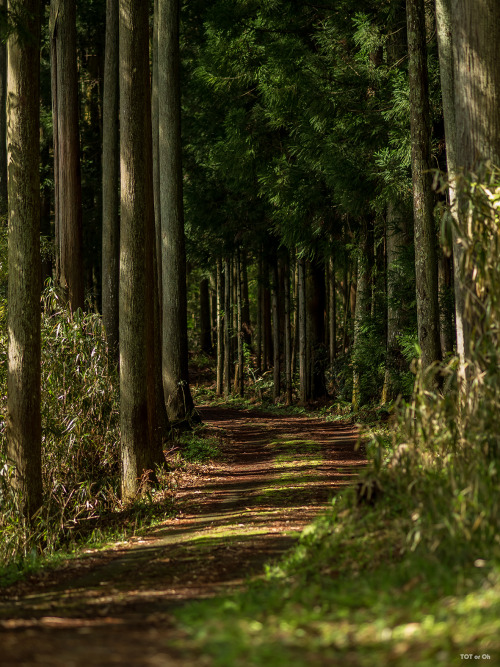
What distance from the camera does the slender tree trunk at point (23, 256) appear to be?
8188 millimetres

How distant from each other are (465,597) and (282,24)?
59.2 ft

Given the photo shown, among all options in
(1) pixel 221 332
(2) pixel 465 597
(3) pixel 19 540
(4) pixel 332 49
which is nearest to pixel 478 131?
(2) pixel 465 597

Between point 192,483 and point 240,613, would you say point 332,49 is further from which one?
point 240,613

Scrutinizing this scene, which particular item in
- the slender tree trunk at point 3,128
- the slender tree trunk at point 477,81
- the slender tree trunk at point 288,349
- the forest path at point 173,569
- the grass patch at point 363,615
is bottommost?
the forest path at point 173,569

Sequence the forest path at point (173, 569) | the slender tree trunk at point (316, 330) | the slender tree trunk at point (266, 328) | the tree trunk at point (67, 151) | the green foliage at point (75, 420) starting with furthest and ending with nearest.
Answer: the slender tree trunk at point (266, 328) → the slender tree trunk at point (316, 330) → the tree trunk at point (67, 151) → the green foliage at point (75, 420) → the forest path at point (173, 569)

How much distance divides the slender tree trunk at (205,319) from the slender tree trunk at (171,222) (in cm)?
1949

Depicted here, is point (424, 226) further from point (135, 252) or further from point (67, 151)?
point (67, 151)

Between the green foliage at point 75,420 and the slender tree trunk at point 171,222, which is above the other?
the slender tree trunk at point 171,222

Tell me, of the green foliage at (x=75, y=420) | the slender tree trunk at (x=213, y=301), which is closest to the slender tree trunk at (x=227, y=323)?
the slender tree trunk at (x=213, y=301)

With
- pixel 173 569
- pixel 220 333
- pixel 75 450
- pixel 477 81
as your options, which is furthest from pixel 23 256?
pixel 220 333

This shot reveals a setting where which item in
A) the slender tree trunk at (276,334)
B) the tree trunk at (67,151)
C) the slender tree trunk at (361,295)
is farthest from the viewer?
the slender tree trunk at (276,334)

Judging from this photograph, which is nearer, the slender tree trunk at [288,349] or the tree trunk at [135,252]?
the tree trunk at [135,252]

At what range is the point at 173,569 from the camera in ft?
20.3

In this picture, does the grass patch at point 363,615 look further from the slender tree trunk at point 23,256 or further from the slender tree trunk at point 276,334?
the slender tree trunk at point 276,334
